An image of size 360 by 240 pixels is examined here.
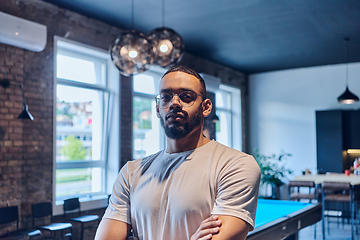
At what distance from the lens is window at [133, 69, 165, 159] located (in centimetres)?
673

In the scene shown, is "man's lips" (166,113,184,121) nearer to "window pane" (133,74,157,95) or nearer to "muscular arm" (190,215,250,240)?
"muscular arm" (190,215,250,240)

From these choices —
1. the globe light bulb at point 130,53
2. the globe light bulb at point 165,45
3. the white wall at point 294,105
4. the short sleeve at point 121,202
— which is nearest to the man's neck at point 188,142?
the short sleeve at point 121,202

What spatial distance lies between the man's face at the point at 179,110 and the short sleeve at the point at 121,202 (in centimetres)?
31

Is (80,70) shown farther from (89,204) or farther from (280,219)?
(280,219)

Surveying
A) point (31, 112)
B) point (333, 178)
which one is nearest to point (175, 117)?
point (31, 112)

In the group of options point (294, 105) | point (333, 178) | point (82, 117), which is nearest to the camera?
point (82, 117)

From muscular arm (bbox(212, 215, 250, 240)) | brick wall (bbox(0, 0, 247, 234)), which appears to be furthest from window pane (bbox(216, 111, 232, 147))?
muscular arm (bbox(212, 215, 250, 240))

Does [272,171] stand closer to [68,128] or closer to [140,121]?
[140,121]

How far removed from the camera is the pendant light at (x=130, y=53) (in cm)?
334

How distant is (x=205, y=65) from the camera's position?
8.48m

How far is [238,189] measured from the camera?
4.56ft

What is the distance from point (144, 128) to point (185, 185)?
5521mm

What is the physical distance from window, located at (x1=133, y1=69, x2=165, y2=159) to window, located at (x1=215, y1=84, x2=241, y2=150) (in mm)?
2717

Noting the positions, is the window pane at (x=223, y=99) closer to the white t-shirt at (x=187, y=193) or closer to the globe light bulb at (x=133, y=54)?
the globe light bulb at (x=133, y=54)
